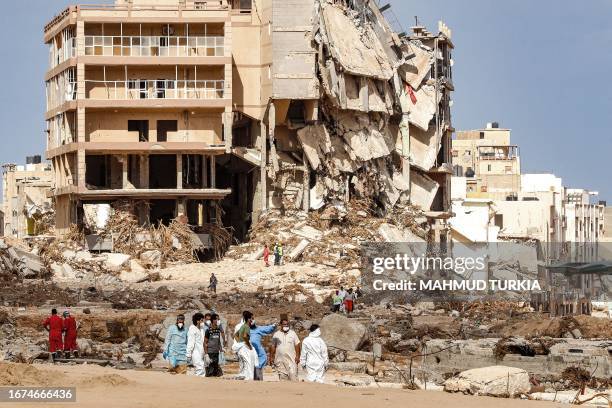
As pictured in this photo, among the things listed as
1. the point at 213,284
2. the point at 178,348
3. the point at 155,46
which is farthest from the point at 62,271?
the point at 178,348

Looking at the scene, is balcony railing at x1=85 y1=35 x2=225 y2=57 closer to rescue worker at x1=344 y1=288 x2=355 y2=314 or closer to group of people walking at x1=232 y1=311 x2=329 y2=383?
rescue worker at x1=344 y1=288 x2=355 y2=314

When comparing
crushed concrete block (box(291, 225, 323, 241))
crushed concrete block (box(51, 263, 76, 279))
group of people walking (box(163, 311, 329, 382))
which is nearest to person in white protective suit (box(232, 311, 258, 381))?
group of people walking (box(163, 311, 329, 382))

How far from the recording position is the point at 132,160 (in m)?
58.8

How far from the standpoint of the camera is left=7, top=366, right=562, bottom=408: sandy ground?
17.6 meters

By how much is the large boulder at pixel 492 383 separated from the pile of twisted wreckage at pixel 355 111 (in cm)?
3660

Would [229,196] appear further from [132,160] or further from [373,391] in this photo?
[373,391]

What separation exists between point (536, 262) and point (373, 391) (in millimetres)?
44231

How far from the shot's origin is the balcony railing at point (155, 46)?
2259 inches

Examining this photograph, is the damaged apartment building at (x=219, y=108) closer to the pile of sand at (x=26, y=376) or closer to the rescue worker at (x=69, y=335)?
the rescue worker at (x=69, y=335)

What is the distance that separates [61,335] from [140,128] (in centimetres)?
3261

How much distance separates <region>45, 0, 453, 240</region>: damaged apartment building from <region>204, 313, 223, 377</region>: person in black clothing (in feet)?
113

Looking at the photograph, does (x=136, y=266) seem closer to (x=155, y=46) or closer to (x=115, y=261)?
(x=115, y=261)

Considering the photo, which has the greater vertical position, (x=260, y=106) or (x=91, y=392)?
(x=260, y=106)

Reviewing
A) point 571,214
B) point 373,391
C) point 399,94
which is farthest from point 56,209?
point 571,214
